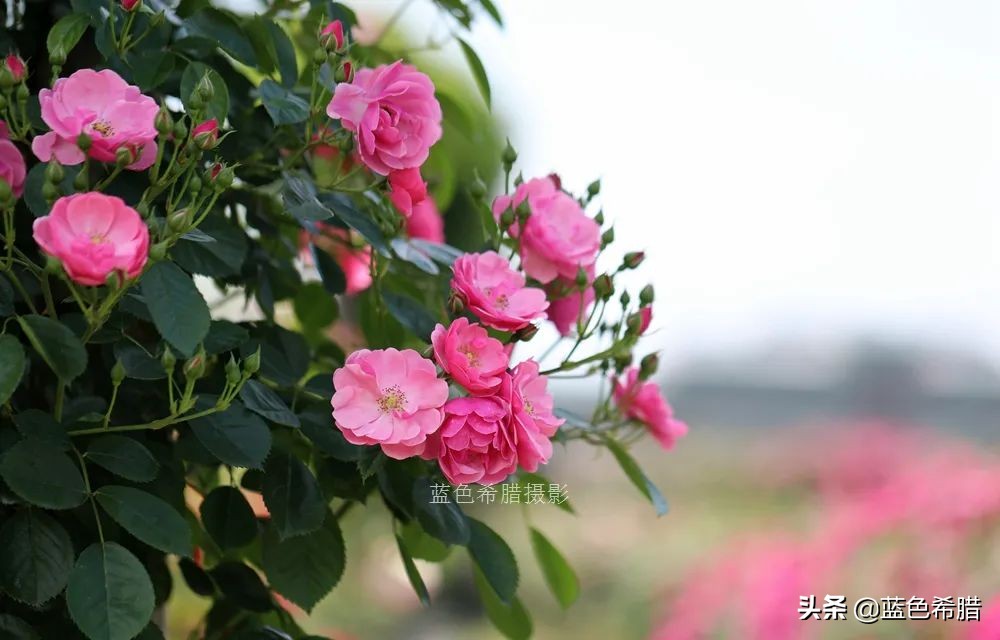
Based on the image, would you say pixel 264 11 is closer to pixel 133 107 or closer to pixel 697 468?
pixel 133 107

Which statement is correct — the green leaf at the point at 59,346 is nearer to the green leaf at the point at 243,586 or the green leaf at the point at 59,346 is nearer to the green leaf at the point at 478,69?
the green leaf at the point at 243,586

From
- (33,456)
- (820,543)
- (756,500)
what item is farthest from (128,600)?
(756,500)

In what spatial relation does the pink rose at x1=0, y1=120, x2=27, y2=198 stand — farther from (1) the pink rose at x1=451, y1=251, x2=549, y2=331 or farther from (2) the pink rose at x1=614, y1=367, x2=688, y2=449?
(2) the pink rose at x1=614, y1=367, x2=688, y2=449

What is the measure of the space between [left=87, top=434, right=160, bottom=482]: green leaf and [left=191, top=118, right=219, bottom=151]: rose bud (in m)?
0.13

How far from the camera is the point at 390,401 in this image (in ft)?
1.41

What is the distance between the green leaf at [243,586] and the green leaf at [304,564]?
0.18 feet

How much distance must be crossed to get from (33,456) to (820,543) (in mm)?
1089

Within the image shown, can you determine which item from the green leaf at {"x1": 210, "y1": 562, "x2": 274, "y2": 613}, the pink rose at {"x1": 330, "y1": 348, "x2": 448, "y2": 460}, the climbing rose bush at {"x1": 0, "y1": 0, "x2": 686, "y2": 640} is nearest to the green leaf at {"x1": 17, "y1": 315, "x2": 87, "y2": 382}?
the climbing rose bush at {"x1": 0, "y1": 0, "x2": 686, "y2": 640}

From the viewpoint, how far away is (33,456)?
412 mm

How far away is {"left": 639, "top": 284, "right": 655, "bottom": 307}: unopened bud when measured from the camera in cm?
53

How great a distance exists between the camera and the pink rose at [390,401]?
427mm

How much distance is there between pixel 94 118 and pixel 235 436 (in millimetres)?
145

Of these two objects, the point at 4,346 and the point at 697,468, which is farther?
the point at 697,468

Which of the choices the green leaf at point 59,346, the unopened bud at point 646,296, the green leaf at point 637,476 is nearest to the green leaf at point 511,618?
the green leaf at point 637,476
